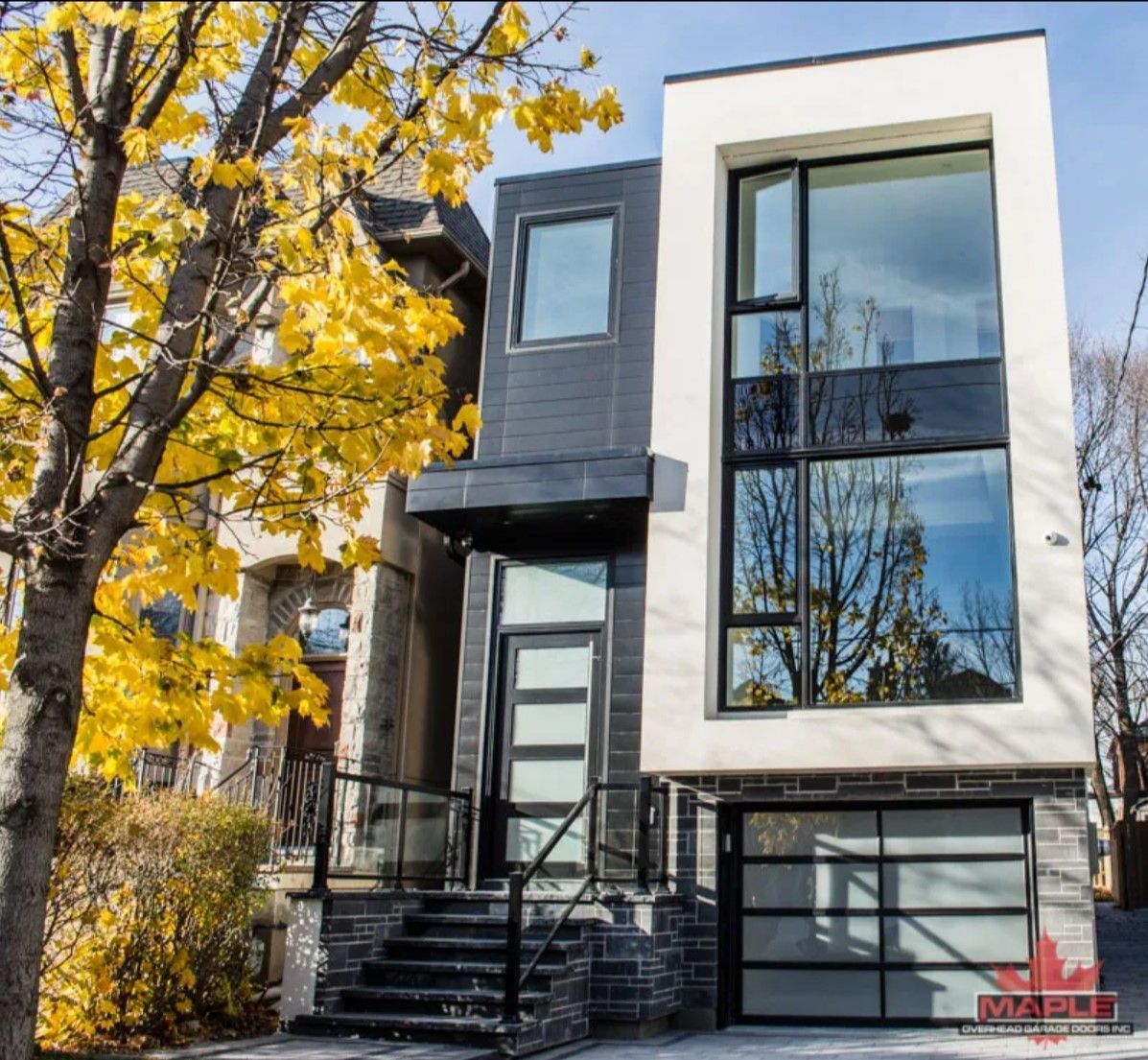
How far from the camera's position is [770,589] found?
11.2 m

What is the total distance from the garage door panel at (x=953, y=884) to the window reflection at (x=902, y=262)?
4207 millimetres

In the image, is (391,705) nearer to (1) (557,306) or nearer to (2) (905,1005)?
(1) (557,306)

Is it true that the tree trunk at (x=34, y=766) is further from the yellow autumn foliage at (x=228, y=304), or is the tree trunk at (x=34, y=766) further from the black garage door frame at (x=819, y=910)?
the black garage door frame at (x=819, y=910)

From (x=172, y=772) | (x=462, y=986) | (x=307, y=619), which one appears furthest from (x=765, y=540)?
(x=172, y=772)

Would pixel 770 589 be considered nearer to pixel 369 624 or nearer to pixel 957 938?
pixel 957 938

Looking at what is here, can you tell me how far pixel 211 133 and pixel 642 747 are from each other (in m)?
6.15

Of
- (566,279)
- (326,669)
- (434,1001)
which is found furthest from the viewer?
(326,669)

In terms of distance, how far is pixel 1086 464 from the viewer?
66.3ft

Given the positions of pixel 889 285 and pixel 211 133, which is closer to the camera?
pixel 211 133

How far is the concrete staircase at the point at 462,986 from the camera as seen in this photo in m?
8.72

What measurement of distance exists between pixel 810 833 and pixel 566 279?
5.69 meters

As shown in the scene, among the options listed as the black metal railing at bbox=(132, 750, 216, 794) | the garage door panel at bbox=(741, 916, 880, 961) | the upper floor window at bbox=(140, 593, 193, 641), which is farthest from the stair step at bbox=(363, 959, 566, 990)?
the upper floor window at bbox=(140, 593, 193, 641)

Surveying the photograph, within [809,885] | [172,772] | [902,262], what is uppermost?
[902,262]

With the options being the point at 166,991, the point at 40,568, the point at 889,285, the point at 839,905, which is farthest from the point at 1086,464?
the point at 40,568
